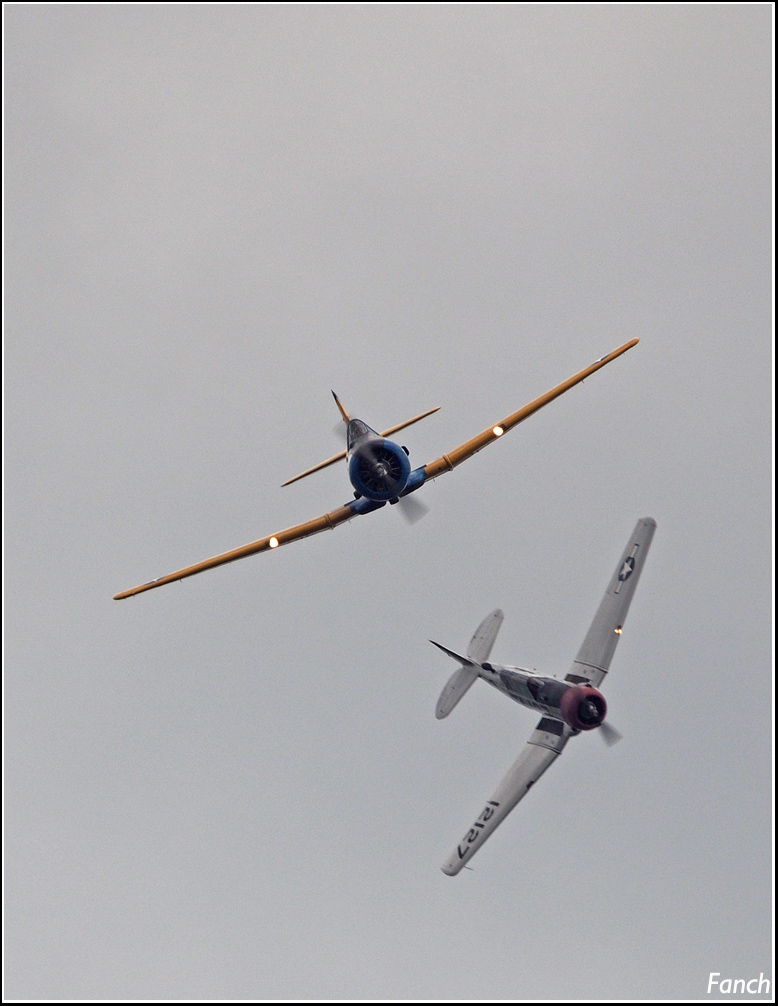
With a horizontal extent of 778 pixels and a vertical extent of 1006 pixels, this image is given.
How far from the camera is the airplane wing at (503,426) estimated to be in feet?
159

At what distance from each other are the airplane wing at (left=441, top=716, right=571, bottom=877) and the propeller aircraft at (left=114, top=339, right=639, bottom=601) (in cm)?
1689

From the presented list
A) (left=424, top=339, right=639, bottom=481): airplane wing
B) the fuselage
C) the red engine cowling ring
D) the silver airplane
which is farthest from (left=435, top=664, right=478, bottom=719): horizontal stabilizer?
(left=424, top=339, right=639, bottom=481): airplane wing

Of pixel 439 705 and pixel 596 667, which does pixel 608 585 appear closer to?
pixel 596 667

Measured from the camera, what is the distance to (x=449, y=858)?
177 ft

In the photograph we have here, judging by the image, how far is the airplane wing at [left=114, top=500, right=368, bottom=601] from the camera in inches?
1897

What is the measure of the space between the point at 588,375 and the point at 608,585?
39.9 ft

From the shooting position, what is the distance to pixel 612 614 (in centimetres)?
5444

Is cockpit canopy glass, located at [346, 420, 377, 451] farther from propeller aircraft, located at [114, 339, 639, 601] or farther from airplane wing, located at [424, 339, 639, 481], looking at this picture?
airplane wing, located at [424, 339, 639, 481]

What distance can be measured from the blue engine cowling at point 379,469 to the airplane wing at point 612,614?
1619 cm

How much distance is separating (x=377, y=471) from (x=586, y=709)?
1681 centimetres

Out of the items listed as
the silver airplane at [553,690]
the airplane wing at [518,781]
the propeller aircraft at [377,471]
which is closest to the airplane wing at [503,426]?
the propeller aircraft at [377,471]

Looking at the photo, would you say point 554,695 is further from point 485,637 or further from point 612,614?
point 485,637

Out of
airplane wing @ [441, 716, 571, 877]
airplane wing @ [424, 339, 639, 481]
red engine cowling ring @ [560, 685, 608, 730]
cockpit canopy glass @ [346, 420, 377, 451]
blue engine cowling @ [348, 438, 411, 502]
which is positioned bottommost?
airplane wing @ [441, 716, 571, 877]

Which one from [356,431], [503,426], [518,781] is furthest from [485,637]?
[356,431]
